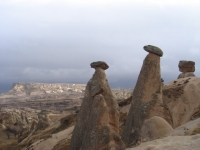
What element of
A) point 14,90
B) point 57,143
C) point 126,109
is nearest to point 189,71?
point 126,109

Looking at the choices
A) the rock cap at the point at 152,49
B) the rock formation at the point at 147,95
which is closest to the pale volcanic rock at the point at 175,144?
the rock formation at the point at 147,95

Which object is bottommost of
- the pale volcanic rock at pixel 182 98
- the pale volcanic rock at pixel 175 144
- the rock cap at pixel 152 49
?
the pale volcanic rock at pixel 175 144

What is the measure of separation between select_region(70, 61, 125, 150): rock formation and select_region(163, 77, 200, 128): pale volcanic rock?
7318mm

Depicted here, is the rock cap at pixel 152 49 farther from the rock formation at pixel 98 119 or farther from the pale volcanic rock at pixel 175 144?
the pale volcanic rock at pixel 175 144

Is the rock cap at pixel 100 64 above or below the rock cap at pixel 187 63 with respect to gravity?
below

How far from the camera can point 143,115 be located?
12.4 metres

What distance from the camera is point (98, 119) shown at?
990 centimetres

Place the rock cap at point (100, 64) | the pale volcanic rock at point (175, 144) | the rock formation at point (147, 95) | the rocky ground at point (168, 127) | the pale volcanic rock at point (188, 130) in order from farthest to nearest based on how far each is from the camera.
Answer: the rock formation at point (147, 95)
the rock cap at point (100, 64)
the pale volcanic rock at point (188, 130)
the rocky ground at point (168, 127)
the pale volcanic rock at point (175, 144)

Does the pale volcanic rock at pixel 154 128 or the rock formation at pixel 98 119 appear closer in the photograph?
the rock formation at pixel 98 119

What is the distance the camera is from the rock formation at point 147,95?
40.8ft

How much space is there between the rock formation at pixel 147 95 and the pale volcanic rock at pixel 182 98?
16.4 feet

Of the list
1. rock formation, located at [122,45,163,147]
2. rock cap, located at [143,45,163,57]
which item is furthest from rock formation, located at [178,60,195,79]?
rock cap, located at [143,45,163,57]

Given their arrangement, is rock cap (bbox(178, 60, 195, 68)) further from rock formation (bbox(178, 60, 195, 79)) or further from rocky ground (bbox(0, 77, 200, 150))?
rocky ground (bbox(0, 77, 200, 150))

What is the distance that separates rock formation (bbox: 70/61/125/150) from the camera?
9602 mm
